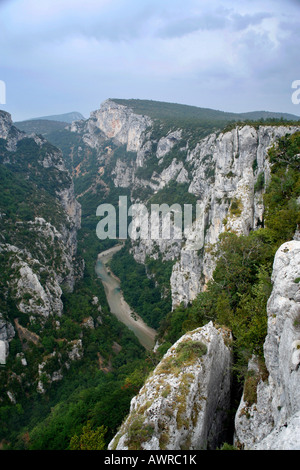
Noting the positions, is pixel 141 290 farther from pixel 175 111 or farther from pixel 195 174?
pixel 175 111

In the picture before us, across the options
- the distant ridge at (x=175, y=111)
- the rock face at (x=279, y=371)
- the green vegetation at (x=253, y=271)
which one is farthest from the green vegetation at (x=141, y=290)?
the distant ridge at (x=175, y=111)

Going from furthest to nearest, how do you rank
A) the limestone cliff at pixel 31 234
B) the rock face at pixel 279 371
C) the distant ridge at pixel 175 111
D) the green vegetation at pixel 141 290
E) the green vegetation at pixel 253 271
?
the distant ridge at pixel 175 111, the green vegetation at pixel 141 290, the limestone cliff at pixel 31 234, the green vegetation at pixel 253 271, the rock face at pixel 279 371

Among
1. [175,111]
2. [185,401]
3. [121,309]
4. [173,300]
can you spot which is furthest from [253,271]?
[175,111]

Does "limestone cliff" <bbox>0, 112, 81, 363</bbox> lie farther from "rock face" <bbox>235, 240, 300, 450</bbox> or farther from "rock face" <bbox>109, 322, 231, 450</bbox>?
"rock face" <bbox>235, 240, 300, 450</bbox>

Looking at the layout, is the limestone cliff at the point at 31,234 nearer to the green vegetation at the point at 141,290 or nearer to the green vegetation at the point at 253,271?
the green vegetation at the point at 141,290

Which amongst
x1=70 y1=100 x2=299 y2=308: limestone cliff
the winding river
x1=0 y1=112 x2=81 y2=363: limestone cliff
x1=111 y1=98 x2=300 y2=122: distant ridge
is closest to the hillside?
x1=70 y1=100 x2=299 y2=308: limestone cliff
